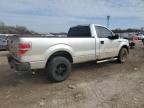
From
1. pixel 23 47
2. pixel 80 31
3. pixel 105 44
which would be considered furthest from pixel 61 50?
pixel 105 44

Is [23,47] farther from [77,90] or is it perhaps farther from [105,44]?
[105,44]

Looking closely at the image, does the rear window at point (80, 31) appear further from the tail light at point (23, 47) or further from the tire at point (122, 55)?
the tail light at point (23, 47)

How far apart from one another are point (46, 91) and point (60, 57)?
1257mm

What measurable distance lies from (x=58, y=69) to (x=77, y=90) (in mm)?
1071

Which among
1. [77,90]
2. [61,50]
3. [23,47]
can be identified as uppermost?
[23,47]

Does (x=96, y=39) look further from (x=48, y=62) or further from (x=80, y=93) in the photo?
(x=80, y=93)

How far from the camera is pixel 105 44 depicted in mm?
7207

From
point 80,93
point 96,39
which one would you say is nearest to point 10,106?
point 80,93

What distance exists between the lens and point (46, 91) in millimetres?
4992

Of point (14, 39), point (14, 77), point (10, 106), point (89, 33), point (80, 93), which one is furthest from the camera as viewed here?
point (89, 33)

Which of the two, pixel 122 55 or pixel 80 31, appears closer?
pixel 80 31

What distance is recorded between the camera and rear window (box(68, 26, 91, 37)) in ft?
23.1

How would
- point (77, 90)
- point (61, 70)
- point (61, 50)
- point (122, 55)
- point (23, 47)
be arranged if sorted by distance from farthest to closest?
1. point (122, 55)
2. point (61, 70)
3. point (61, 50)
4. point (77, 90)
5. point (23, 47)

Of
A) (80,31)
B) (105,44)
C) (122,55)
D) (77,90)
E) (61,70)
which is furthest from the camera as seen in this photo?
(122,55)
